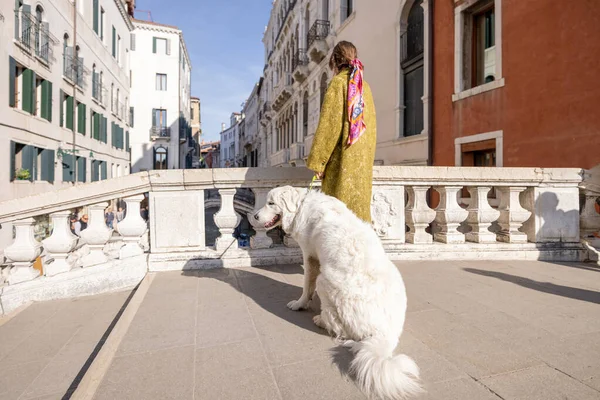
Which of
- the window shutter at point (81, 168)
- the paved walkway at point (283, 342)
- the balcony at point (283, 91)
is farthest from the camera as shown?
the balcony at point (283, 91)

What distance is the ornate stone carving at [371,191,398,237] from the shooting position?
4.36m

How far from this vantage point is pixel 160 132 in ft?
110

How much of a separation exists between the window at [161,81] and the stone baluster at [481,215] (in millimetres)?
35483

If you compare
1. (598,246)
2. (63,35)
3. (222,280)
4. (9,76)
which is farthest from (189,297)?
(63,35)

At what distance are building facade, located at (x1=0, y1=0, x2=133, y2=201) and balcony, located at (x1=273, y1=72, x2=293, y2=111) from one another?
11.9m

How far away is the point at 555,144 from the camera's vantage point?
742 centimetres

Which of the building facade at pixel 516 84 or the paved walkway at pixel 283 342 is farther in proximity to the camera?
the building facade at pixel 516 84

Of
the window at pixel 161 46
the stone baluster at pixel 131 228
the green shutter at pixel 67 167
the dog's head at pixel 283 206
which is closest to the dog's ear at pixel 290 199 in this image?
the dog's head at pixel 283 206

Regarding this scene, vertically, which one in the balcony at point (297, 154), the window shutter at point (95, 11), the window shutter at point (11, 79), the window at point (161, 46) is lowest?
the balcony at point (297, 154)

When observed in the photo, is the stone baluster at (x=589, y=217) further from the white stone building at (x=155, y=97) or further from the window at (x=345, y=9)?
the white stone building at (x=155, y=97)

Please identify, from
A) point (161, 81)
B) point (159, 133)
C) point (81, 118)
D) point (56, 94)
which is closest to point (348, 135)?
point (56, 94)

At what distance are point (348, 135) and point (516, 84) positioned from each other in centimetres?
733

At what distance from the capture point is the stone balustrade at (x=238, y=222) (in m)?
3.66

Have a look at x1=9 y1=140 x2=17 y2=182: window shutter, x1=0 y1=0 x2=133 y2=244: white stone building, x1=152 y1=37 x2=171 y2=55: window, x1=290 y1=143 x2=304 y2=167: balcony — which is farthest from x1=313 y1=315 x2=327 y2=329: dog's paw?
x1=152 y1=37 x2=171 y2=55: window
